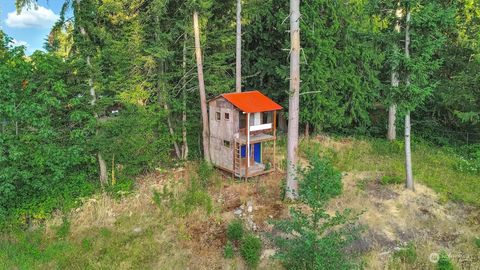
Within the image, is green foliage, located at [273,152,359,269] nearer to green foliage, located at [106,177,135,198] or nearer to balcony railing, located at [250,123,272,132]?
balcony railing, located at [250,123,272,132]

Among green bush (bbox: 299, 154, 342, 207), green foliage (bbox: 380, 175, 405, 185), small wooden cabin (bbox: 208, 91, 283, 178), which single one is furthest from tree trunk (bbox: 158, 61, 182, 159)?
green bush (bbox: 299, 154, 342, 207)

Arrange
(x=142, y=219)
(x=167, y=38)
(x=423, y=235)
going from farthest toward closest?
(x=167, y=38)
(x=142, y=219)
(x=423, y=235)

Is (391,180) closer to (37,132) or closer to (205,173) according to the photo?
(205,173)

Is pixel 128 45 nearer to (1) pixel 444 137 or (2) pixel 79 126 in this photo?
(2) pixel 79 126

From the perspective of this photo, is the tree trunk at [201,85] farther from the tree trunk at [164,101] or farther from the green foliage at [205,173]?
the tree trunk at [164,101]

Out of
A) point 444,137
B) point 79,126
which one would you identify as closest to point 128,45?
point 79,126

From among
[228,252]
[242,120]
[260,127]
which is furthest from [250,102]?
[228,252]

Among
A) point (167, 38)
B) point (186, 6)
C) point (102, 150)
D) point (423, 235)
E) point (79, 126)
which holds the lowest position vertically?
point (423, 235)
